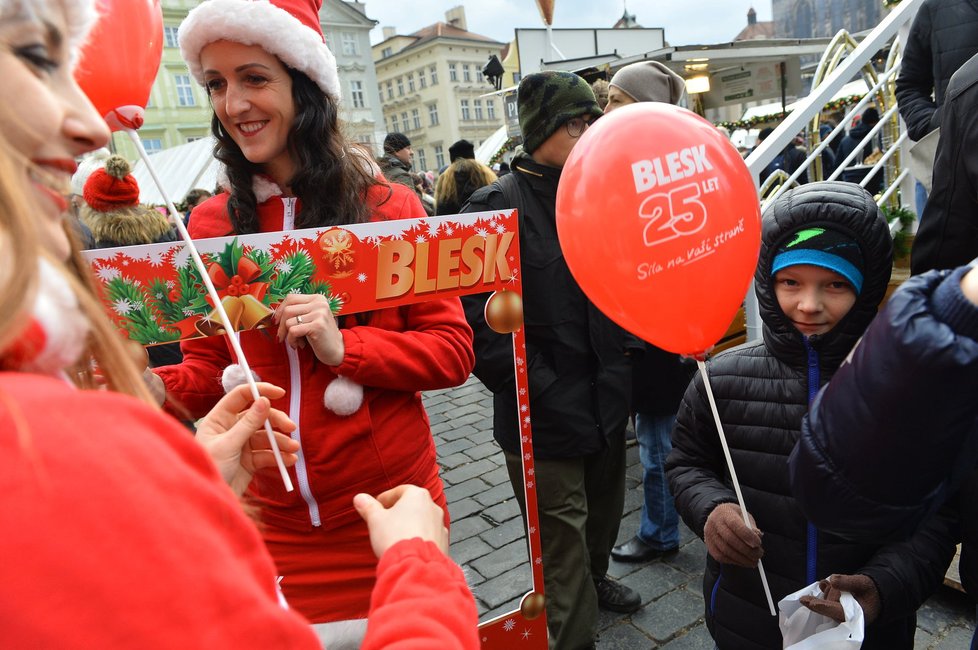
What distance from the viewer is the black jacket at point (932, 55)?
278 centimetres

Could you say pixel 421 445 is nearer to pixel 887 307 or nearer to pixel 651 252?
pixel 651 252

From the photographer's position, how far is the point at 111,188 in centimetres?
287

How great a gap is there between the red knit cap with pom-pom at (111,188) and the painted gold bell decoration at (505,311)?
63.9 inches

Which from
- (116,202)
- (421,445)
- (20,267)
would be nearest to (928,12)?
(421,445)

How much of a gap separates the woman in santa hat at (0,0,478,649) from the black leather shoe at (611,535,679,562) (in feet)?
9.02

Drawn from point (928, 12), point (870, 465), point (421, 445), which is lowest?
point (421, 445)

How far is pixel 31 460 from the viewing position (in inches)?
18.8

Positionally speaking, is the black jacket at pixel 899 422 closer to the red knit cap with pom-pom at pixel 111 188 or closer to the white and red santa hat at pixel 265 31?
the white and red santa hat at pixel 265 31

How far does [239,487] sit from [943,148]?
195 centimetres

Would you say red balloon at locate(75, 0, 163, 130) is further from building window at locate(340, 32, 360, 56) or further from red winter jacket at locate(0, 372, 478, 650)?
building window at locate(340, 32, 360, 56)

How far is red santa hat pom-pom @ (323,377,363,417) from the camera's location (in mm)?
1586

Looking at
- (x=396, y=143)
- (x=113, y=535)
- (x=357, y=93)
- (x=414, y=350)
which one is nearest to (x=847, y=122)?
(x=414, y=350)

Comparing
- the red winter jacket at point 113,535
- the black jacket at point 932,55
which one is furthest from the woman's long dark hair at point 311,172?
the black jacket at point 932,55

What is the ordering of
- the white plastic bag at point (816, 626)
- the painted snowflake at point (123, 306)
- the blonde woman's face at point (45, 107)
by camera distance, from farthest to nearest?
the painted snowflake at point (123, 306), the white plastic bag at point (816, 626), the blonde woman's face at point (45, 107)
